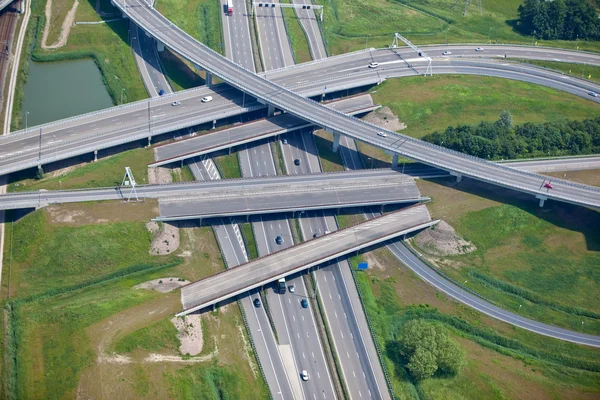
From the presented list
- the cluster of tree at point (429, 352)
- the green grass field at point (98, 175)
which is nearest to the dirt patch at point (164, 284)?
the green grass field at point (98, 175)

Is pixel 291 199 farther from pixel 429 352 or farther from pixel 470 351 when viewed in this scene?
pixel 470 351

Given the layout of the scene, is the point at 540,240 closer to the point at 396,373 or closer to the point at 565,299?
the point at 565,299

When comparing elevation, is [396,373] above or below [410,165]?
below

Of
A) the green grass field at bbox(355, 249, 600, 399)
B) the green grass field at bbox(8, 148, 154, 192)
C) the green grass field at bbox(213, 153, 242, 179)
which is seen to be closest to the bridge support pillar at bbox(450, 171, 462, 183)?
the green grass field at bbox(355, 249, 600, 399)

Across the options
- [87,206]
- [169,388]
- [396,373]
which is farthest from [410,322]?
[87,206]

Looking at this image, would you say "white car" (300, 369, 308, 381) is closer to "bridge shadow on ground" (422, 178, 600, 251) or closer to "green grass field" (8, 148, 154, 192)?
"bridge shadow on ground" (422, 178, 600, 251)

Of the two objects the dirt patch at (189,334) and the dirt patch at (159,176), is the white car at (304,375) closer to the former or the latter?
the dirt patch at (189,334)
